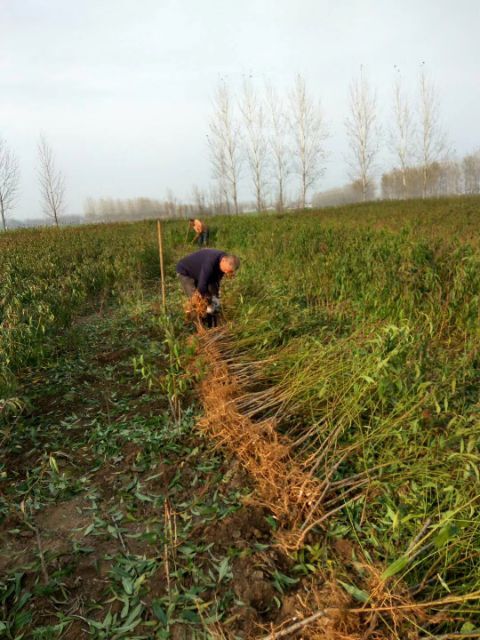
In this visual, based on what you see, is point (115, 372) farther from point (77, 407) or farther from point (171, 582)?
point (171, 582)

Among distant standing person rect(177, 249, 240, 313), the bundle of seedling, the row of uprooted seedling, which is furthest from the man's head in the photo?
the row of uprooted seedling

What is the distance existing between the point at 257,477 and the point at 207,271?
7.94 feet

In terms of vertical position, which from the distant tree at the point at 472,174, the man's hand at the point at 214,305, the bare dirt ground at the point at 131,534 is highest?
the distant tree at the point at 472,174

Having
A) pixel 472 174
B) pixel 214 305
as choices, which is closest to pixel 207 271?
pixel 214 305

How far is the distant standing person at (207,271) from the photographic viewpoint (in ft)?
12.6

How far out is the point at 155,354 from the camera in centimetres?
392

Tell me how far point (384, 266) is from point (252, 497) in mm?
3265

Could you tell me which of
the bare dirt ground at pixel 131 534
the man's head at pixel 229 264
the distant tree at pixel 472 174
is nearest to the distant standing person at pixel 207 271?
the man's head at pixel 229 264

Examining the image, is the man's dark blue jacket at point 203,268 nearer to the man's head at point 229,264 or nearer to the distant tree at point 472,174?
the man's head at point 229,264

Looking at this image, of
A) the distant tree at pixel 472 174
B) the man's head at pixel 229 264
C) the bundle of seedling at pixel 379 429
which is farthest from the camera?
the distant tree at pixel 472 174

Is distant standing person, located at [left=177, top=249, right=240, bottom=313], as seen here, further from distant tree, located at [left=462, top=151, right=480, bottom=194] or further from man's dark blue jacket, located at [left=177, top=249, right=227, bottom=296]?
distant tree, located at [left=462, top=151, right=480, bottom=194]

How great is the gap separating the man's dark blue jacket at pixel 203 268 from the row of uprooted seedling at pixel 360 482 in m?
1.29

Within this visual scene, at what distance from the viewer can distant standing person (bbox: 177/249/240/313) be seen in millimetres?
3842

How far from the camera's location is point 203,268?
4117mm
